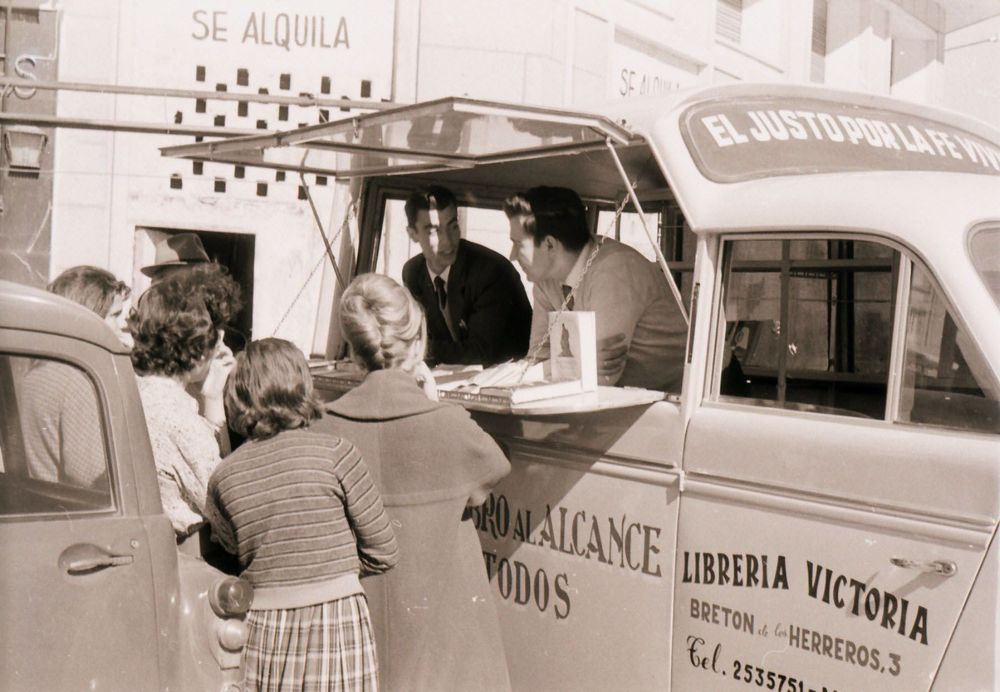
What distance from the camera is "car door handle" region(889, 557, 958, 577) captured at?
2.68 meters

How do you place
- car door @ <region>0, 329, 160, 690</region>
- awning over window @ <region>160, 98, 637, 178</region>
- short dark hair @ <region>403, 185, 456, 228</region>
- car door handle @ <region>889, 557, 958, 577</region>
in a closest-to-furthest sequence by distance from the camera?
car door @ <region>0, 329, 160, 690</region>
car door handle @ <region>889, 557, 958, 577</region>
awning over window @ <region>160, 98, 637, 178</region>
short dark hair @ <region>403, 185, 456, 228</region>

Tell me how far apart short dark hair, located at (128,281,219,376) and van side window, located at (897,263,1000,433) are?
204 centimetres

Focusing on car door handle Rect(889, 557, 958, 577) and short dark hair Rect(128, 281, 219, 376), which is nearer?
car door handle Rect(889, 557, 958, 577)

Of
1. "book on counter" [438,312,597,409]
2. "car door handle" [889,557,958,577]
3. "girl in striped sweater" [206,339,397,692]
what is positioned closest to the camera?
"car door handle" [889,557,958,577]

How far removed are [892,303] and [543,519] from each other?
1.46 m

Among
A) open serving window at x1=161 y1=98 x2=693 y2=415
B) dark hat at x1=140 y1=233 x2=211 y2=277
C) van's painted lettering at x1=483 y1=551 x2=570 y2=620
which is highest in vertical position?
open serving window at x1=161 y1=98 x2=693 y2=415

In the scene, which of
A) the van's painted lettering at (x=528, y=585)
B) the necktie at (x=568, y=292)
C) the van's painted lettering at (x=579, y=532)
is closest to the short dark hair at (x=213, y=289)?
the van's painted lettering at (x=579, y=532)

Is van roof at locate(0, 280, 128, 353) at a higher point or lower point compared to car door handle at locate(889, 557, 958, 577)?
higher

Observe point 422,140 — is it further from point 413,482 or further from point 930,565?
point 930,565

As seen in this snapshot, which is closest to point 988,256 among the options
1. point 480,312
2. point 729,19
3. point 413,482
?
point 413,482

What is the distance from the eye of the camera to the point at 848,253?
3.88 metres

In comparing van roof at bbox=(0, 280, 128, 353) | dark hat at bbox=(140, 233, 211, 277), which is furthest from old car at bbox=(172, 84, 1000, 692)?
dark hat at bbox=(140, 233, 211, 277)

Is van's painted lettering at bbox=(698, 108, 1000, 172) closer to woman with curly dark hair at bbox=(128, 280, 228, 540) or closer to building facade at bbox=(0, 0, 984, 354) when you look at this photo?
woman with curly dark hair at bbox=(128, 280, 228, 540)

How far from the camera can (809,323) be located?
161 inches
